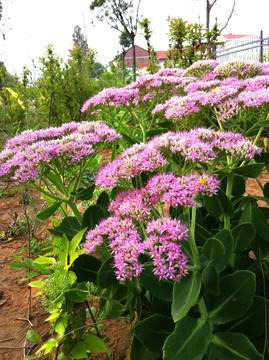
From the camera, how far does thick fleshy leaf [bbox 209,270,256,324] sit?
1.11 metres

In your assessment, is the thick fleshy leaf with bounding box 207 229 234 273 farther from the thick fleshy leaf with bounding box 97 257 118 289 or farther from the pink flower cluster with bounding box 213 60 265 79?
the pink flower cluster with bounding box 213 60 265 79

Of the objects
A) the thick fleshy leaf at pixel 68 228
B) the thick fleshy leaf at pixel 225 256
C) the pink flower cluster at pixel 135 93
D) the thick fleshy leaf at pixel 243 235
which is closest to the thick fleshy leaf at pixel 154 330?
the thick fleshy leaf at pixel 225 256

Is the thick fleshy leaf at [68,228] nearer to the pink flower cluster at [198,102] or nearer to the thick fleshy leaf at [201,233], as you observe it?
the thick fleshy leaf at [201,233]

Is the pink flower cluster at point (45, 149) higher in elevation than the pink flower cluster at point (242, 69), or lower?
lower

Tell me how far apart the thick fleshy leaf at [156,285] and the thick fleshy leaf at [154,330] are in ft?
0.25

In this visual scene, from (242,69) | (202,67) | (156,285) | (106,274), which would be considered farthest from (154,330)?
(202,67)

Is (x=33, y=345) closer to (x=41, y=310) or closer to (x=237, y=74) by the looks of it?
(x=41, y=310)

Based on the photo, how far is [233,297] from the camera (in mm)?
1150

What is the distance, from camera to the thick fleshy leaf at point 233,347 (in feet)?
→ 3.46

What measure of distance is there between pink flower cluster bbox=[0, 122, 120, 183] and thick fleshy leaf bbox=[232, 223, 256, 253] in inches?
33.6

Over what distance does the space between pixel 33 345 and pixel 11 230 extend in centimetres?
173

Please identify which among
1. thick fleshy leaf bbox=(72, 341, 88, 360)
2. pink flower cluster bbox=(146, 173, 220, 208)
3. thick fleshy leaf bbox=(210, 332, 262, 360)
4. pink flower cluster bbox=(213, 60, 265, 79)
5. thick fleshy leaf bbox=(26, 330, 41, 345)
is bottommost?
thick fleshy leaf bbox=(26, 330, 41, 345)

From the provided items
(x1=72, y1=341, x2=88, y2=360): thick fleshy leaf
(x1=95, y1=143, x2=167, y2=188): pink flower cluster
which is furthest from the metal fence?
(x1=72, y1=341, x2=88, y2=360): thick fleshy leaf

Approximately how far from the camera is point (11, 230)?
312 centimetres
